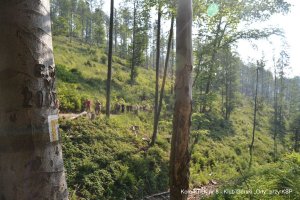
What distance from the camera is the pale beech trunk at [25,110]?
0.99m

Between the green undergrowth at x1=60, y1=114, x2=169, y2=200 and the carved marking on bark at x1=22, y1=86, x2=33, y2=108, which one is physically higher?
the carved marking on bark at x1=22, y1=86, x2=33, y2=108

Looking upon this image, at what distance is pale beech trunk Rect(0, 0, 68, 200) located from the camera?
989 mm

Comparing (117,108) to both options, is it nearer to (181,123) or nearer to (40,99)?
(181,123)

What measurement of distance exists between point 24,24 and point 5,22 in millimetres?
65

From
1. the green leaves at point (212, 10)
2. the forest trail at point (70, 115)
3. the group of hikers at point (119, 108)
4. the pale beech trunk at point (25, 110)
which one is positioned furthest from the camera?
the group of hikers at point (119, 108)

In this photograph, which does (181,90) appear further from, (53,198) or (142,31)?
(142,31)

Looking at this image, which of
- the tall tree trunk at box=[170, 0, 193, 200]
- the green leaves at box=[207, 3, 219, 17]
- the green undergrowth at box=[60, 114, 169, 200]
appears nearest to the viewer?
the tall tree trunk at box=[170, 0, 193, 200]

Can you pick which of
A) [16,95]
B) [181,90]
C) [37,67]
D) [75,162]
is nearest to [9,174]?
[16,95]

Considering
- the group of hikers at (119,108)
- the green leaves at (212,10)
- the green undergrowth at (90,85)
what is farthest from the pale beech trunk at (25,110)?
the group of hikers at (119,108)

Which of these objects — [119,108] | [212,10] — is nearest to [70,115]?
[119,108]

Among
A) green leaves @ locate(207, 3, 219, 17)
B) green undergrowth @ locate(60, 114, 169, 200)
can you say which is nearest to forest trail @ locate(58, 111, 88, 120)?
green undergrowth @ locate(60, 114, 169, 200)

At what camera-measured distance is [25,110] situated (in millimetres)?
1015

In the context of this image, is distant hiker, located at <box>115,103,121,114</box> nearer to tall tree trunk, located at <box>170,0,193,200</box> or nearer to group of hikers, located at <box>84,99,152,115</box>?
group of hikers, located at <box>84,99,152,115</box>

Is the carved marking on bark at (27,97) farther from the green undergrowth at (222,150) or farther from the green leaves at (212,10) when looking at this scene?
the green leaves at (212,10)
